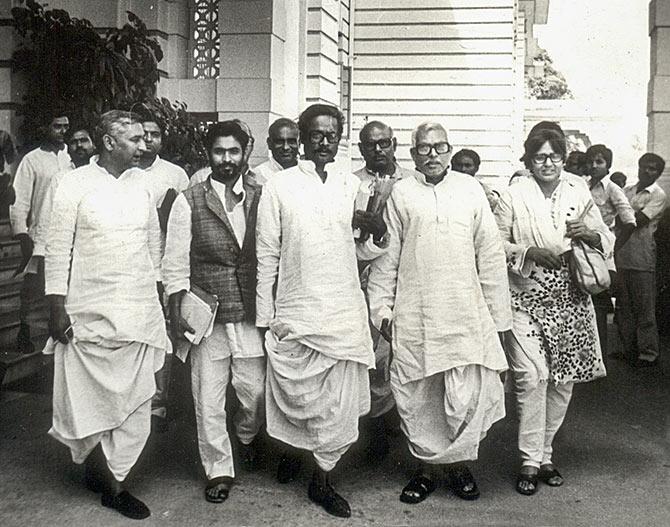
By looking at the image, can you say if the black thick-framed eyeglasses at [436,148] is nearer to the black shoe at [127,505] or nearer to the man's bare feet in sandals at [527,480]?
the man's bare feet in sandals at [527,480]

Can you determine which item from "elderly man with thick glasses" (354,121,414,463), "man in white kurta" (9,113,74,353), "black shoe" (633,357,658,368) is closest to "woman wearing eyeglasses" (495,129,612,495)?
"elderly man with thick glasses" (354,121,414,463)

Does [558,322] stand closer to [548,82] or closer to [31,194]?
[31,194]

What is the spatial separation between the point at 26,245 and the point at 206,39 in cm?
361

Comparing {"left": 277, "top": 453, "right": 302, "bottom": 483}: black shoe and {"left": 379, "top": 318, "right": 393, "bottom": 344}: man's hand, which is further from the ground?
{"left": 379, "top": 318, "right": 393, "bottom": 344}: man's hand

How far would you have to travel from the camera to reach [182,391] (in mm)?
6211

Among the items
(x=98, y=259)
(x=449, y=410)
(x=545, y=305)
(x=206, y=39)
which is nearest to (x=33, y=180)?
(x=206, y=39)

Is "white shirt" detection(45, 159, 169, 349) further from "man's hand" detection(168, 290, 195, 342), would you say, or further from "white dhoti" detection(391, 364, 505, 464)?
"white dhoti" detection(391, 364, 505, 464)

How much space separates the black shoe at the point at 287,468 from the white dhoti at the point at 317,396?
0.29 metres

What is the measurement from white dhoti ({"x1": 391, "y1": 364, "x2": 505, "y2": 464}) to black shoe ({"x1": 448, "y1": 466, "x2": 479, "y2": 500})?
14cm

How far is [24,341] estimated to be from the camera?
709 centimetres

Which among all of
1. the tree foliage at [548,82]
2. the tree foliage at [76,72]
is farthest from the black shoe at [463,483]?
the tree foliage at [548,82]

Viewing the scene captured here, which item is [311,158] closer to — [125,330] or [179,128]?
[125,330]

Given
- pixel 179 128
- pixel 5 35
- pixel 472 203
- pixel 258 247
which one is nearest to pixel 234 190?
pixel 258 247

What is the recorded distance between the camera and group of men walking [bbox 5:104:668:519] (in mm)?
4148
